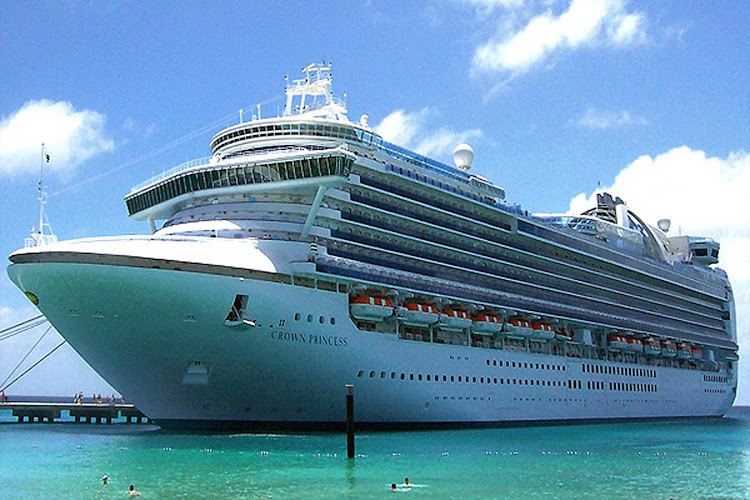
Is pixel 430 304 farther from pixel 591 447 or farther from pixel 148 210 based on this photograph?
pixel 148 210

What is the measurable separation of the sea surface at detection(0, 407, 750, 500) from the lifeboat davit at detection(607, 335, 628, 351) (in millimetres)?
13907

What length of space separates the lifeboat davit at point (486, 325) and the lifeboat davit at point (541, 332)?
3.62 m

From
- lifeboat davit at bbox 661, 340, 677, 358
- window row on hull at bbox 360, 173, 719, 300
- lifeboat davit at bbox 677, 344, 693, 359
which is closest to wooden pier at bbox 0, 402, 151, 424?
window row on hull at bbox 360, 173, 719, 300

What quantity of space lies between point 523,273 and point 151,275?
23712 mm

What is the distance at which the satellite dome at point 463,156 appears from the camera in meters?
44.0

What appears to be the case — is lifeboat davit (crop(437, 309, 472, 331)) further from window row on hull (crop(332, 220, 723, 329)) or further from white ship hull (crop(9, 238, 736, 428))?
window row on hull (crop(332, 220, 723, 329))

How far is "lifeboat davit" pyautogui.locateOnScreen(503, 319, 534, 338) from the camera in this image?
132 ft

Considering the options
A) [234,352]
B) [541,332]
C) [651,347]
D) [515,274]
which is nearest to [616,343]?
[651,347]

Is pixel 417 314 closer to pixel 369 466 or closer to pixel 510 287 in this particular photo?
pixel 510 287

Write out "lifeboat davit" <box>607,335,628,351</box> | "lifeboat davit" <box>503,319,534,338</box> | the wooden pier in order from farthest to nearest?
the wooden pier < "lifeboat davit" <box>607,335,628,351</box> < "lifeboat davit" <box>503,319,534,338</box>

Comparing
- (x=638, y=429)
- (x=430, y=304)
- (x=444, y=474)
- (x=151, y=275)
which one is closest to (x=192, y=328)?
(x=151, y=275)

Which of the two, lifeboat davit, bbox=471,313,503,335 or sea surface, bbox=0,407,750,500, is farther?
lifeboat davit, bbox=471,313,503,335

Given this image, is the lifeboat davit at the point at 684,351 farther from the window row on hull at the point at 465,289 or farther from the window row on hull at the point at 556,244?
the window row on hull at the point at 556,244

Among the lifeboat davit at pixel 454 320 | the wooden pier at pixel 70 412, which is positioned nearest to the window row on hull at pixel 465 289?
the lifeboat davit at pixel 454 320
